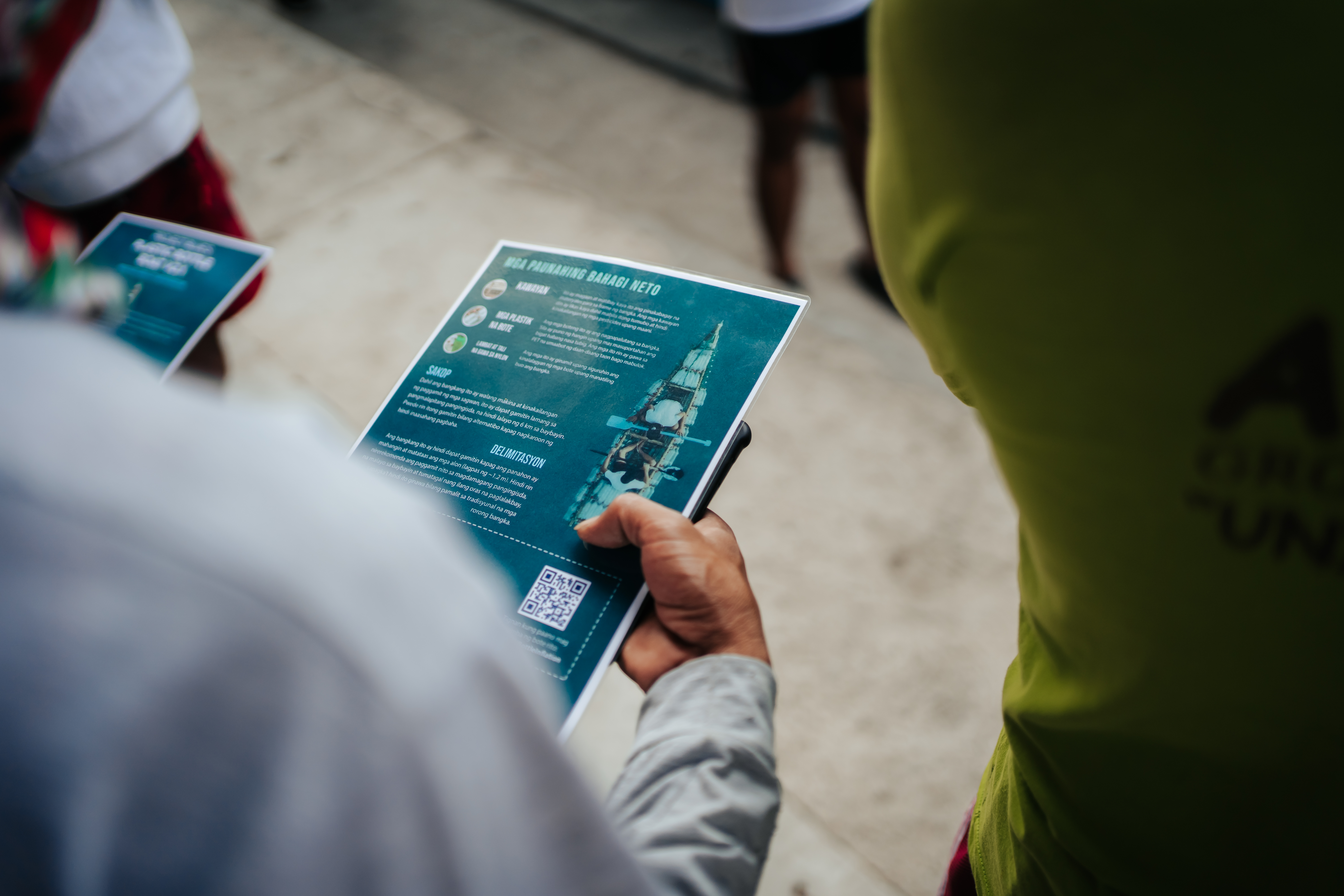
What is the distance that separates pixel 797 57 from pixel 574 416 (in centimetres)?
154

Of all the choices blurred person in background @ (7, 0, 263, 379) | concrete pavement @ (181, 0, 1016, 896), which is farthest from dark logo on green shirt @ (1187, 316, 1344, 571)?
blurred person in background @ (7, 0, 263, 379)

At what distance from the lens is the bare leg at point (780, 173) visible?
6.64 feet

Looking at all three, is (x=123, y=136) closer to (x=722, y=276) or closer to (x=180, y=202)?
(x=180, y=202)

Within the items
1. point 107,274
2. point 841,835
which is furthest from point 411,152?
point 841,835

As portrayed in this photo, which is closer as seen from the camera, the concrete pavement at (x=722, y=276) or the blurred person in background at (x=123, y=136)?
the blurred person in background at (x=123, y=136)

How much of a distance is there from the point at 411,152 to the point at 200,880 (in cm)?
302

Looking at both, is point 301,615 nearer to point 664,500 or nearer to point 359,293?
point 664,500

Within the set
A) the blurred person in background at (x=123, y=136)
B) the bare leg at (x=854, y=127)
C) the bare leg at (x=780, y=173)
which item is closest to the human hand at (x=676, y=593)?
the blurred person in background at (x=123, y=136)

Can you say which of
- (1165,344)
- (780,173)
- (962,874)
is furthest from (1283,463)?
(780,173)

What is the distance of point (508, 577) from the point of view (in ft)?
2.18

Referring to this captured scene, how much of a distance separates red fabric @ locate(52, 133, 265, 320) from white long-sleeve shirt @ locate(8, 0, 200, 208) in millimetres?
41

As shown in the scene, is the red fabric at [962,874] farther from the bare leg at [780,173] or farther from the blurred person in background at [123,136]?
the bare leg at [780,173]

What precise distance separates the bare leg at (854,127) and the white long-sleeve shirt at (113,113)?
1.44 metres

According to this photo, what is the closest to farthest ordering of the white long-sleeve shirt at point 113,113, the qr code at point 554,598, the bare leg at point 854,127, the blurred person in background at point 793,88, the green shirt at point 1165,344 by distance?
1. the green shirt at point 1165,344
2. the qr code at point 554,598
3. the white long-sleeve shirt at point 113,113
4. the blurred person in background at point 793,88
5. the bare leg at point 854,127
